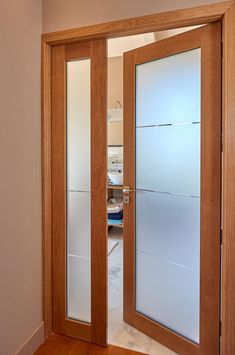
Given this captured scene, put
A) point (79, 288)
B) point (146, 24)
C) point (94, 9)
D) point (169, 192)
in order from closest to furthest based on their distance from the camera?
point (146, 24), point (94, 9), point (169, 192), point (79, 288)

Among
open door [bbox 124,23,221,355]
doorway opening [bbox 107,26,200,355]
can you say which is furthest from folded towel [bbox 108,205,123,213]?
open door [bbox 124,23,221,355]

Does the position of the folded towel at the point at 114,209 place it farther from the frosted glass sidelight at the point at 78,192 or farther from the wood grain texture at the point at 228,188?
the wood grain texture at the point at 228,188

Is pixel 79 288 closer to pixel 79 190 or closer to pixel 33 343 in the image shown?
pixel 33 343

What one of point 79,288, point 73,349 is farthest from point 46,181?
point 73,349

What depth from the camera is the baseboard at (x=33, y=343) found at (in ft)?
5.43

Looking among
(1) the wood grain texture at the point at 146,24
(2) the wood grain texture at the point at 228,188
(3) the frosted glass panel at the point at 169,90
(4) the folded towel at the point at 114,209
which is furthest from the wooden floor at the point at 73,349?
(4) the folded towel at the point at 114,209

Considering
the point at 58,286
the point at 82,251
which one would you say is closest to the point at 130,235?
the point at 82,251

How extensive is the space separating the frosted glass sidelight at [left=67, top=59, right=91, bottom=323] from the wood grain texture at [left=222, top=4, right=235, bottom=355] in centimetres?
89

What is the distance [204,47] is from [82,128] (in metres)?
0.94

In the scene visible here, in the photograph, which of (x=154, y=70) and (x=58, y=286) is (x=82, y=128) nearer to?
(x=154, y=70)

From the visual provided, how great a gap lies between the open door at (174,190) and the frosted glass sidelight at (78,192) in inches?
12.9

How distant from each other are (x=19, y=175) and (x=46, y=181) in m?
0.28

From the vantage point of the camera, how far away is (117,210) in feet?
13.3

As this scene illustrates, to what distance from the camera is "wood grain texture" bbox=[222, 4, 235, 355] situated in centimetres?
142
